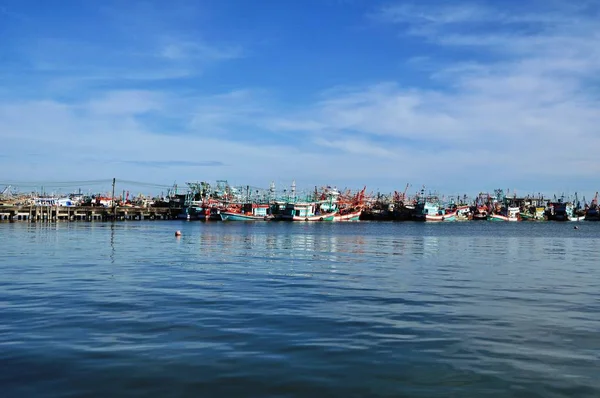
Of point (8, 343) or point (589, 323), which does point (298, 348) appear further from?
point (589, 323)

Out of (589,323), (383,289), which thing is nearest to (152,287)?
(383,289)

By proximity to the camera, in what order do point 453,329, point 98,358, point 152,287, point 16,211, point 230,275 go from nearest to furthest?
point 98,358, point 453,329, point 152,287, point 230,275, point 16,211

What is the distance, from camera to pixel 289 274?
3141 centimetres

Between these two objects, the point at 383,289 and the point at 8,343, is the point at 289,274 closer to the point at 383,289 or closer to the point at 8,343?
the point at 383,289

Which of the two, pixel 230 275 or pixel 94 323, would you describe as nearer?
pixel 94 323

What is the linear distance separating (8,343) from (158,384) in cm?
525

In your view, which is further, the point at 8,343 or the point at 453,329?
the point at 453,329

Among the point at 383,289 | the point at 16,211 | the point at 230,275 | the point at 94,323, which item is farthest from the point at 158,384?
the point at 16,211

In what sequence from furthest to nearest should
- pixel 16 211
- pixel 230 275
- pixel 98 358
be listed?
1. pixel 16 211
2. pixel 230 275
3. pixel 98 358

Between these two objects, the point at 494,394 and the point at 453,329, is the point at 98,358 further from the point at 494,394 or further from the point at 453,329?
the point at 453,329

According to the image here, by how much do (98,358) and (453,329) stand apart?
959 centimetres

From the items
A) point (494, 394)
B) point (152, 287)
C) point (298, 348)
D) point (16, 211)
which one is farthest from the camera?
point (16, 211)

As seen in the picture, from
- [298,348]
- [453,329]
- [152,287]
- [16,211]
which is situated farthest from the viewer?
[16,211]

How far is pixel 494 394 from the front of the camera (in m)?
11.0
